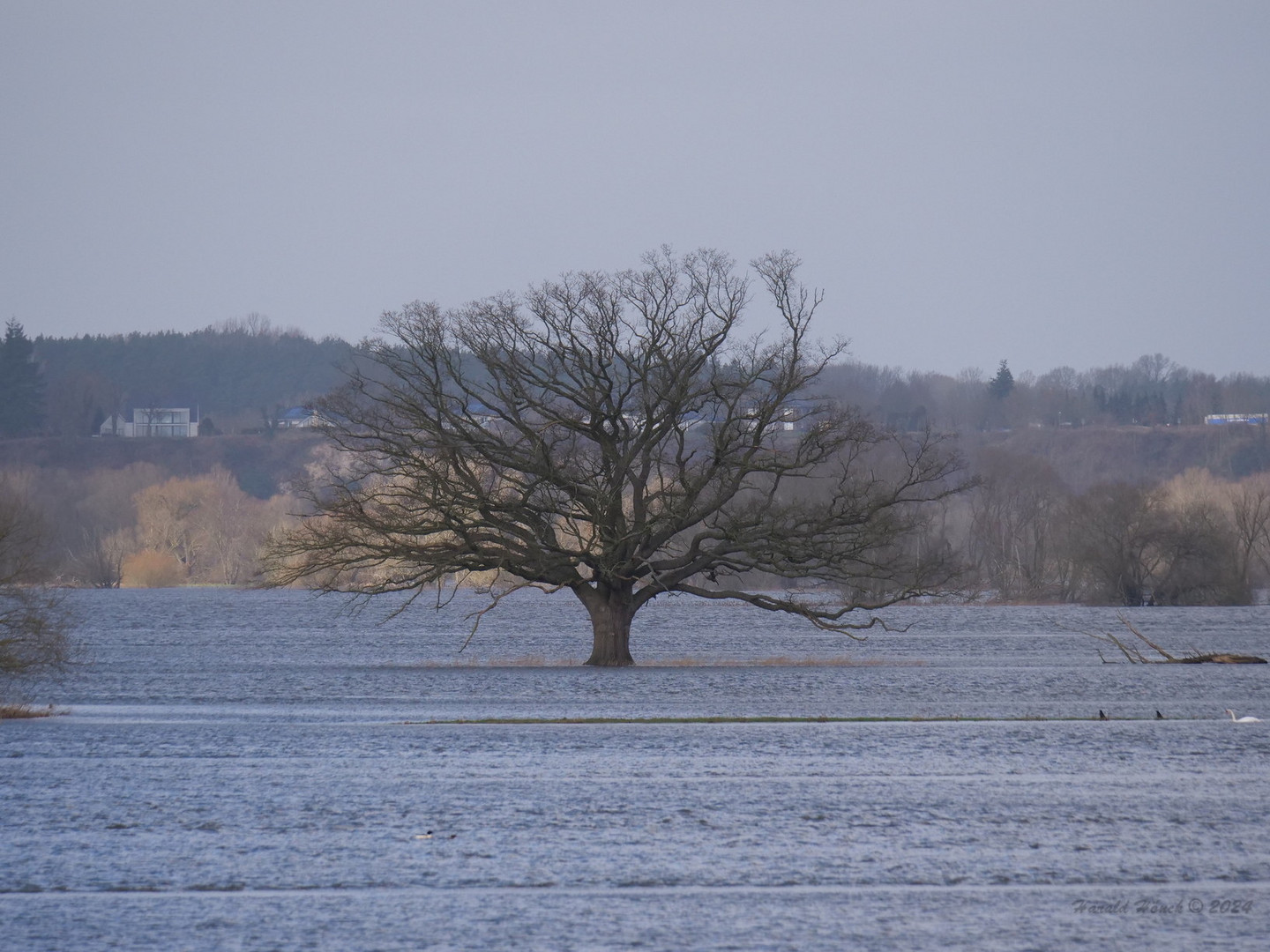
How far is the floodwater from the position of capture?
9664mm

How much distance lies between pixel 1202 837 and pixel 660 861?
4505mm

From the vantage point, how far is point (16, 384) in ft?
643

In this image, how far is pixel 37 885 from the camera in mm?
10797

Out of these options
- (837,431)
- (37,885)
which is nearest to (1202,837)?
(37,885)

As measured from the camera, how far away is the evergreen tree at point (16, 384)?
192 metres

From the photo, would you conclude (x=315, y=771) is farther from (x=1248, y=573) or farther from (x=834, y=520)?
(x=1248, y=573)

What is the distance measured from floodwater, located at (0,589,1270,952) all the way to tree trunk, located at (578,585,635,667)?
25.6ft

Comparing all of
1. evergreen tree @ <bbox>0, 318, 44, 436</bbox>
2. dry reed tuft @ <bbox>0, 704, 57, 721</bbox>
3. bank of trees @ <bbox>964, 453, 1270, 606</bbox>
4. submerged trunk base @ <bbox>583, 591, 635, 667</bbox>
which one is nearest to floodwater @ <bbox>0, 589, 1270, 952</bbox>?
dry reed tuft @ <bbox>0, 704, 57, 721</bbox>

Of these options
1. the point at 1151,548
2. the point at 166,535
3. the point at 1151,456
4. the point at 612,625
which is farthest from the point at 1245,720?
the point at 1151,456

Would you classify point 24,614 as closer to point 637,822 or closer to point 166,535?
point 637,822

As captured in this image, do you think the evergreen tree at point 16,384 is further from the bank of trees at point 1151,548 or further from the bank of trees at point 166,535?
the bank of trees at point 1151,548

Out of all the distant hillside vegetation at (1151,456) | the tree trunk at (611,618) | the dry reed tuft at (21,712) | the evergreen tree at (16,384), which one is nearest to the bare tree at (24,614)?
the dry reed tuft at (21,712)

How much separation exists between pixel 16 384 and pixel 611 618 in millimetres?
176005

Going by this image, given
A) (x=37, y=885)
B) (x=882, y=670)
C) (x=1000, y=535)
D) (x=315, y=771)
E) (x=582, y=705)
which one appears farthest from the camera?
(x=1000, y=535)
